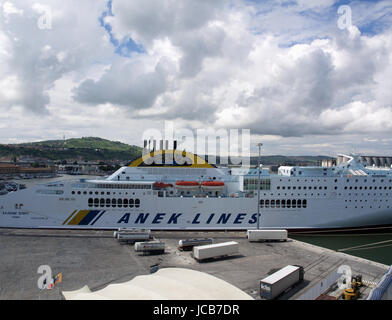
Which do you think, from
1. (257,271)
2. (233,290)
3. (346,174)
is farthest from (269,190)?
(233,290)

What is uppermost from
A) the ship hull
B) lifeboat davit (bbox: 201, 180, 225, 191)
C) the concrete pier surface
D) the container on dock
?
lifeboat davit (bbox: 201, 180, 225, 191)

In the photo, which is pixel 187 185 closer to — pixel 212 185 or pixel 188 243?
pixel 212 185

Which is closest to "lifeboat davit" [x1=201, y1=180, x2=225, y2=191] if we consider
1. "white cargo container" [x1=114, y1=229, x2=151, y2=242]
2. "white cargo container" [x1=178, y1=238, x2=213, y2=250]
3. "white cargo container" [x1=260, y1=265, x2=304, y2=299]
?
"white cargo container" [x1=178, y1=238, x2=213, y2=250]

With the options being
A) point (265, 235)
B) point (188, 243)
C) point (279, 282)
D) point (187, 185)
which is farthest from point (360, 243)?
point (187, 185)

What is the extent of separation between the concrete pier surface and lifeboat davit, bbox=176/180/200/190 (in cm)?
364

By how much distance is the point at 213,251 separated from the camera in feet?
39.7

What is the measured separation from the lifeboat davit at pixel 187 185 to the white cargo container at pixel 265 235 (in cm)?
526

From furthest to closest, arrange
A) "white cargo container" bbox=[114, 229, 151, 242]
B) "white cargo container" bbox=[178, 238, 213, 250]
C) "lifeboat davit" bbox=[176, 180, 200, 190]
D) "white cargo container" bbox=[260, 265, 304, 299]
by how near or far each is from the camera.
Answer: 1. "lifeboat davit" bbox=[176, 180, 200, 190]
2. "white cargo container" bbox=[114, 229, 151, 242]
3. "white cargo container" bbox=[178, 238, 213, 250]
4. "white cargo container" bbox=[260, 265, 304, 299]

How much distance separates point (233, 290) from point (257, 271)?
14.4 ft

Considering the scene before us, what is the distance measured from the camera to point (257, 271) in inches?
438

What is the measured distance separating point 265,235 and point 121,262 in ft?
26.1

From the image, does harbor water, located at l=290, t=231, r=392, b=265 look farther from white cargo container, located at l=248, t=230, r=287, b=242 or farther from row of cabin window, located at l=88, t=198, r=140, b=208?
row of cabin window, located at l=88, t=198, r=140, b=208

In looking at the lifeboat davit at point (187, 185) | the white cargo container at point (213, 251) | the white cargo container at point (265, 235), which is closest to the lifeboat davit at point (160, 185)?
the lifeboat davit at point (187, 185)

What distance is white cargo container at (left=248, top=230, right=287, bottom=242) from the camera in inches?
590
